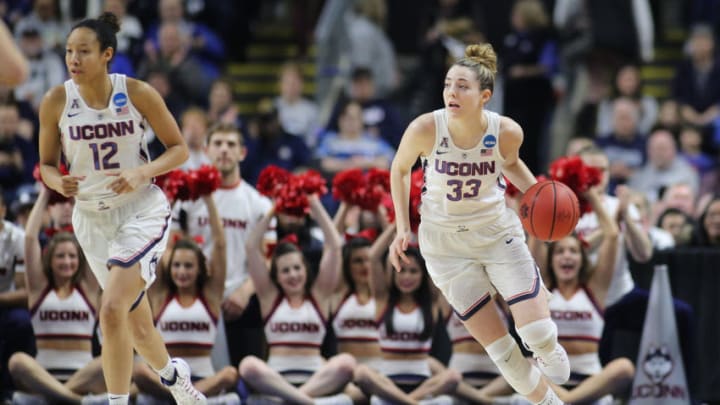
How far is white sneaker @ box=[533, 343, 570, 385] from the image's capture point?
6.75m

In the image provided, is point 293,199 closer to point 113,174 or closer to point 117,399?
point 113,174

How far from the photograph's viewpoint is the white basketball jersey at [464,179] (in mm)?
6637

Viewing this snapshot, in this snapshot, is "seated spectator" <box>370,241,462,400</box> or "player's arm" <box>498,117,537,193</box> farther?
"seated spectator" <box>370,241,462,400</box>

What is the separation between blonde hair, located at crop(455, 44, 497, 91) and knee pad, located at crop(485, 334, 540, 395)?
4.63 feet

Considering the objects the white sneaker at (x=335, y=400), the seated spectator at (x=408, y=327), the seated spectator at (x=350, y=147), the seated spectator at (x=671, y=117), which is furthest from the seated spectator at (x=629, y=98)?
the white sneaker at (x=335, y=400)

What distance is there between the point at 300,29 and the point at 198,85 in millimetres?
2601

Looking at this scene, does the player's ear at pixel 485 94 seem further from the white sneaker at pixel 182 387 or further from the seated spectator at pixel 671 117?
the seated spectator at pixel 671 117

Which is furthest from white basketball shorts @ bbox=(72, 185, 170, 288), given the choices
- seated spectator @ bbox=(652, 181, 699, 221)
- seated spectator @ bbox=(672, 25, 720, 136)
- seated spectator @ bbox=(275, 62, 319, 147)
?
seated spectator @ bbox=(672, 25, 720, 136)

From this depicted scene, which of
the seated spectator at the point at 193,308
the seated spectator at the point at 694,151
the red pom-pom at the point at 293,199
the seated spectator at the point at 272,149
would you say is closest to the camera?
the seated spectator at the point at 193,308

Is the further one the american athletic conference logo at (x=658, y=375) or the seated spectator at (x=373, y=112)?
the seated spectator at (x=373, y=112)

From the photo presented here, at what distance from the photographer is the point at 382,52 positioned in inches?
516

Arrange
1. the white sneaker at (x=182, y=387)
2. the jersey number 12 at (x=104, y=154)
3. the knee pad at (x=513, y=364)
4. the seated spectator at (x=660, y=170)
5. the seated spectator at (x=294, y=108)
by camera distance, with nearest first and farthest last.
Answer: the jersey number 12 at (x=104, y=154) < the knee pad at (x=513, y=364) < the white sneaker at (x=182, y=387) < the seated spectator at (x=660, y=170) < the seated spectator at (x=294, y=108)

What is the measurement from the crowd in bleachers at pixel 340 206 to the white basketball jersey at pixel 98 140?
1437mm

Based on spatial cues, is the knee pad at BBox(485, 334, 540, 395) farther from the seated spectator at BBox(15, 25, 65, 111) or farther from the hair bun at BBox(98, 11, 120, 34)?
the seated spectator at BBox(15, 25, 65, 111)
